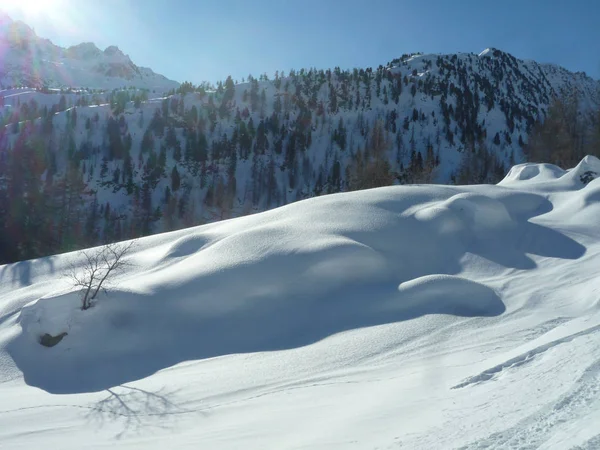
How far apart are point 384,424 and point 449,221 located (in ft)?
57.0

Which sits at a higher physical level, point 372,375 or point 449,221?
point 449,221

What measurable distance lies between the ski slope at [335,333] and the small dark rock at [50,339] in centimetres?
19

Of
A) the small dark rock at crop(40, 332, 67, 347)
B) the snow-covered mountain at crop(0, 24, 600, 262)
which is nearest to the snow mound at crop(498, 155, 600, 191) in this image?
the small dark rock at crop(40, 332, 67, 347)

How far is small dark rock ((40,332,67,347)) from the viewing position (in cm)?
1614

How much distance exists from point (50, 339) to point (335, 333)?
1039 cm

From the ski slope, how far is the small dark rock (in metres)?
0.19

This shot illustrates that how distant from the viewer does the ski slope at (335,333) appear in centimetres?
699

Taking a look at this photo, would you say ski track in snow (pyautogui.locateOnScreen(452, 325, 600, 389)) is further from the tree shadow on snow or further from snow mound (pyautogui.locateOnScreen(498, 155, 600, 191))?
snow mound (pyautogui.locateOnScreen(498, 155, 600, 191))

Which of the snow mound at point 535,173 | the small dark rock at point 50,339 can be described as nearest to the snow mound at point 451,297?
the small dark rock at point 50,339

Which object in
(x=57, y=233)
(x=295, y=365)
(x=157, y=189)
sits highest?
(x=157, y=189)

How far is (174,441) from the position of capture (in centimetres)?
859

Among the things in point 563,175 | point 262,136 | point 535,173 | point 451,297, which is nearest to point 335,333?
point 451,297

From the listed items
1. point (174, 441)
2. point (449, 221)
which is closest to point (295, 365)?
point (174, 441)

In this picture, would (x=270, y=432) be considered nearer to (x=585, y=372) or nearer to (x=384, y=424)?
(x=384, y=424)
